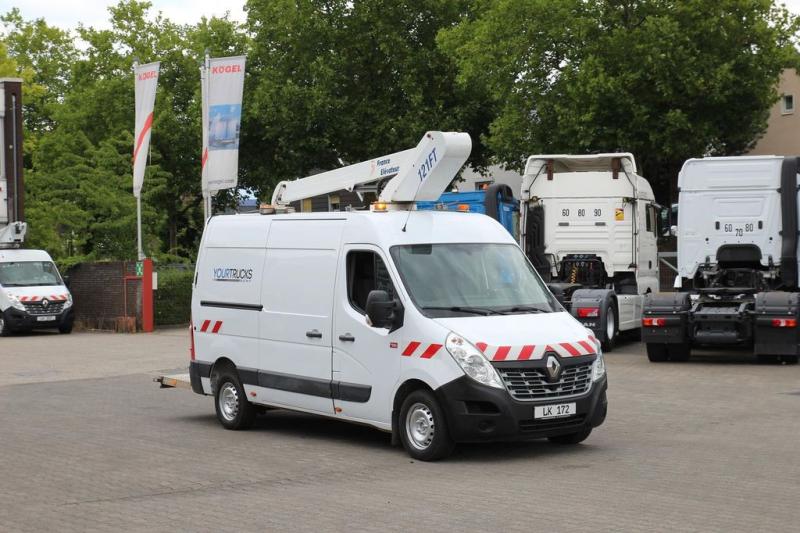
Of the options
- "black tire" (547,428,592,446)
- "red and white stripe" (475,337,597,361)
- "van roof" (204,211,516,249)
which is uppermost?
"van roof" (204,211,516,249)

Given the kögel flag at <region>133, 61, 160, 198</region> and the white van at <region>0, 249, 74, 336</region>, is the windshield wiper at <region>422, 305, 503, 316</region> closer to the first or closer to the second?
the kögel flag at <region>133, 61, 160, 198</region>

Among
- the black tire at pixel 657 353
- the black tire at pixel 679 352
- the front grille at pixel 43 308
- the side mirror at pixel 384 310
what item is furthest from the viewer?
the front grille at pixel 43 308

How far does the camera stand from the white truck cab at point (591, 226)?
23375mm

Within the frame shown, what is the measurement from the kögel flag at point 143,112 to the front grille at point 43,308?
3.81 m

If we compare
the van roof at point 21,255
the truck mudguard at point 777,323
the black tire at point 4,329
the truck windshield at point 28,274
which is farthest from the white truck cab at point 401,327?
the van roof at point 21,255

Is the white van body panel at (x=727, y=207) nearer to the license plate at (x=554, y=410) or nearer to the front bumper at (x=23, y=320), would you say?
the license plate at (x=554, y=410)

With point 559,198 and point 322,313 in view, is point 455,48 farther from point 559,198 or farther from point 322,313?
point 322,313

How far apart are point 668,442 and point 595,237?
1184 centimetres

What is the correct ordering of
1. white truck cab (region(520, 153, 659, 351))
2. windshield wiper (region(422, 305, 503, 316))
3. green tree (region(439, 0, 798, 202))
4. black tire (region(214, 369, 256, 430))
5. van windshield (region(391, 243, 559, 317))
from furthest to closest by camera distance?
green tree (region(439, 0, 798, 202)) → white truck cab (region(520, 153, 659, 351)) → black tire (region(214, 369, 256, 430)) → van windshield (region(391, 243, 559, 317)) → windshield wiper (region(422, 305, 503, 316))

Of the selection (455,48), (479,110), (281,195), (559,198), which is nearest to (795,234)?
(559,198)

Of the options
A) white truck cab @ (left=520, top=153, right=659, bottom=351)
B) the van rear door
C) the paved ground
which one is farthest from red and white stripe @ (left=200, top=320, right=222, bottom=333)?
white truck cab @ (left=520, top=153, right=659, bottom=351)

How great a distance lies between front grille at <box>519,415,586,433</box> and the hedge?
73.8 feet

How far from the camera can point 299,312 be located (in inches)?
488

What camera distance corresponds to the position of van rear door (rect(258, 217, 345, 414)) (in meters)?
12.1
